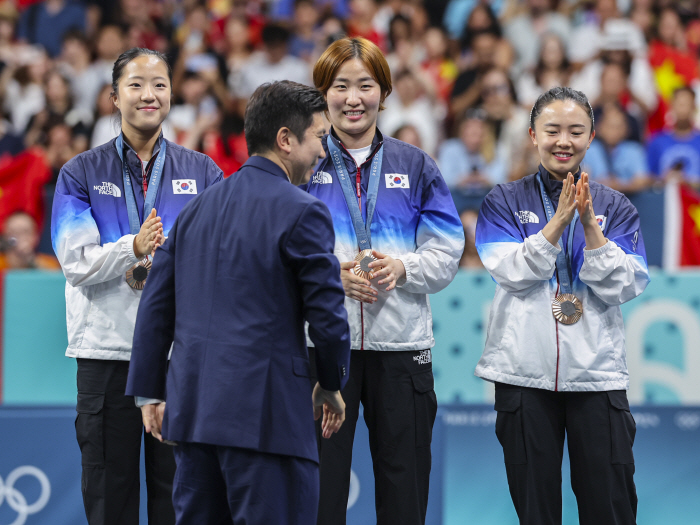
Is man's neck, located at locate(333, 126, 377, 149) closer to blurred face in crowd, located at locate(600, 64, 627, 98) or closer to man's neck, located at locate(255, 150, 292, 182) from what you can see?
man's neck, located at locate(255, 150, 292, 182)

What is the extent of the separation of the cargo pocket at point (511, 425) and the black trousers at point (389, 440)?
0.33 metres

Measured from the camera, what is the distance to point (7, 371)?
20.3 feet

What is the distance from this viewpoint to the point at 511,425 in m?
3.90

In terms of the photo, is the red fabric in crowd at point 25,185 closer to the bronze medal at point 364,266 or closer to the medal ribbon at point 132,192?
the medal ribbon at point 132,192

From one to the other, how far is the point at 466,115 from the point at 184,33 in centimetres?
445

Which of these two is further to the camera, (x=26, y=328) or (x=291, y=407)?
(x=26, y=328)

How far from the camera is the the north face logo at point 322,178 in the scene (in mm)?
4055

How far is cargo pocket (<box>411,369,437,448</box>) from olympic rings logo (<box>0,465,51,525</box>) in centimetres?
232

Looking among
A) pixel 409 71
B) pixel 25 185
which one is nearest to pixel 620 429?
pixel 25 185

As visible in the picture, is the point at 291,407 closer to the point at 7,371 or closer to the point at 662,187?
the point at 7,371

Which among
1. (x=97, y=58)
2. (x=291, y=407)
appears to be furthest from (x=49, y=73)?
(x=291, y=407)

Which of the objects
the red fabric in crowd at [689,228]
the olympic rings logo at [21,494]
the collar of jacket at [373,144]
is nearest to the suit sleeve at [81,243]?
the collar of jacket at [373,144]

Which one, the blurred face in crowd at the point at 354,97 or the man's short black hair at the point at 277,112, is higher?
the blurred face in crowd at the point at 354,97

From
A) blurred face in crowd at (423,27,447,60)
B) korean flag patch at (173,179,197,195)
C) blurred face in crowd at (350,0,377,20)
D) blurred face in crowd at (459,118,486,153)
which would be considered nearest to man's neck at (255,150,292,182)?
korean flag patch at (173,179,197,195)
